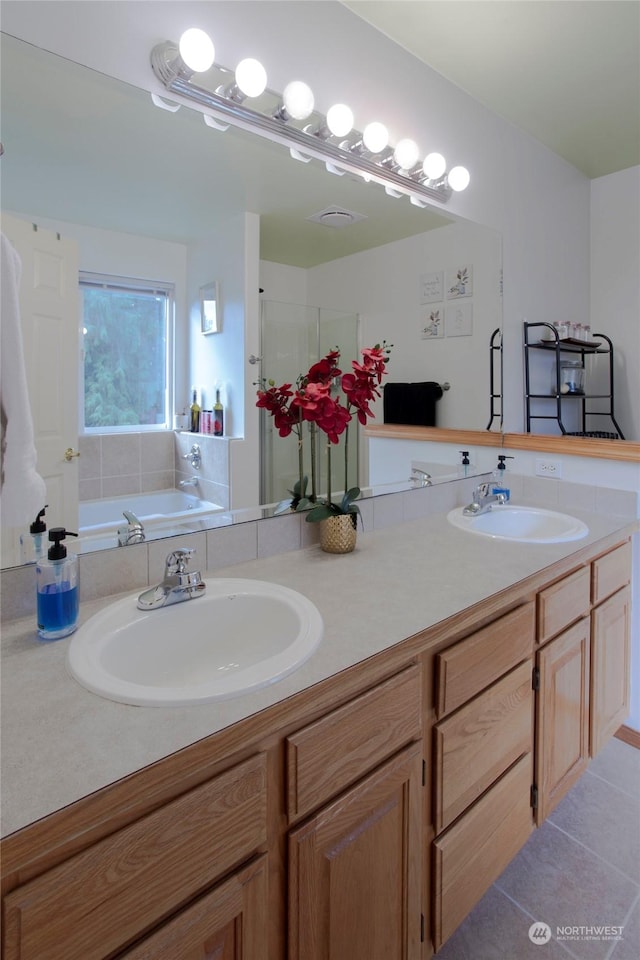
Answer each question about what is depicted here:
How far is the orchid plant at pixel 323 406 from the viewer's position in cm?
138

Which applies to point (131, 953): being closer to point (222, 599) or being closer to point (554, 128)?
point (222, 599)

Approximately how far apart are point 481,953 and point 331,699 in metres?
1.01

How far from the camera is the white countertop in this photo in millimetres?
581

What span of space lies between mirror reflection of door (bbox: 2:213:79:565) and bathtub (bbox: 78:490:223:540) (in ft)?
0.11

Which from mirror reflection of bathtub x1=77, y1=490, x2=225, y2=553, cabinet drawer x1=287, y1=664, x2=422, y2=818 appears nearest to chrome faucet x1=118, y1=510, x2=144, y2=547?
mirror reflection of bathtub x1=77, y1=490, x2=225, y2=553

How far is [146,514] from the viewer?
118 centimetres

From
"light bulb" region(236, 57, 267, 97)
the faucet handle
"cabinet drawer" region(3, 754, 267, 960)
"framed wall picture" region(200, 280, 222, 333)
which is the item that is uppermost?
"light bulb" region(236, 57, 267, 97)

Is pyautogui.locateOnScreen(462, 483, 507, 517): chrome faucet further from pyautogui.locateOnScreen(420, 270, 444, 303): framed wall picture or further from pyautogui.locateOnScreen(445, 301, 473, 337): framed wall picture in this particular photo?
pyautogui.locateOnScreen(420, 270, 444, 303): framed wall picture

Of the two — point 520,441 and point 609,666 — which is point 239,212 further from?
point 609,666

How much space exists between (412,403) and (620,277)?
162cm

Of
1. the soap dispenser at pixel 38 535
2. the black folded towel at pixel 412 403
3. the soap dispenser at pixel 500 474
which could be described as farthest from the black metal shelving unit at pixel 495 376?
the soap dispenser at pixel 38 535

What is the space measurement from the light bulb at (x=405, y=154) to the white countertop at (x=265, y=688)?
1224mm

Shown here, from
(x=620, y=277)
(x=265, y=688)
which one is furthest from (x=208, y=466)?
(x=620, y=277)

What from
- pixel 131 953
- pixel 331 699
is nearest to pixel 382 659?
pixel 331 699
